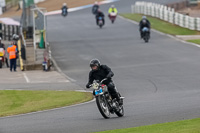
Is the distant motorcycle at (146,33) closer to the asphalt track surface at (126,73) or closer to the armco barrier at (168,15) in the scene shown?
the asphalt track surface at (126,73)

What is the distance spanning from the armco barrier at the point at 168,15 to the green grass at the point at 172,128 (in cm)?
2863

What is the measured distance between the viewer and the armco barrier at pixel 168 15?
40.2 metres

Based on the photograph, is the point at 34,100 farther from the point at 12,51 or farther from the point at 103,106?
the point at 12,51

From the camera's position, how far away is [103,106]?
12.9m

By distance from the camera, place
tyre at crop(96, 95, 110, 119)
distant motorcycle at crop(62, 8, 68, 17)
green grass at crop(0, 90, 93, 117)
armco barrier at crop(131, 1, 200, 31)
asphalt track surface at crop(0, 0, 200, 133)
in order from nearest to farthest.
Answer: tyre at crop(96, 95, 110, 119) < asphalt track surface at crop(0, 0, 200, 133) < green grass at crop(0, 90, 93, 117) < armco barrier at crop(131, 1, 200, 31) < distant motorcycle at crop(62, 8, 68, 17)

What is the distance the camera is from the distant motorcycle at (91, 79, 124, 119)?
41.6ft

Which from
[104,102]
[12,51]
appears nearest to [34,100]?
[104,102]

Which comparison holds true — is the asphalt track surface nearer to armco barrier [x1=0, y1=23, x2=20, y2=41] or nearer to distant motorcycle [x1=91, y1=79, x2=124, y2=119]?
distant motorcycle [x1=91, y1=79, x2=124, y2=119]

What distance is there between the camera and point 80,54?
108 ft

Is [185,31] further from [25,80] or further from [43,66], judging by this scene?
[25,80]

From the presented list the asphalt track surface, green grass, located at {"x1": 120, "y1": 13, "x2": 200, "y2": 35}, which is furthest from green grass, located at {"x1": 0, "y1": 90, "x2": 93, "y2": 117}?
green grass, located at {"x1": 120, "y1": 13, "x2": 200, "y2": 35}

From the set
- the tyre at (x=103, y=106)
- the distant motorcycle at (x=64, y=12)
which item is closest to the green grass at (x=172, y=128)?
the tyre at (x=103, y=106)

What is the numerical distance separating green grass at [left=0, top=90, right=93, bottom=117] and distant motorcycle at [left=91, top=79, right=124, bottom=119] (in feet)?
12.5

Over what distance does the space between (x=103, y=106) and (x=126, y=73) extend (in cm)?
1260
